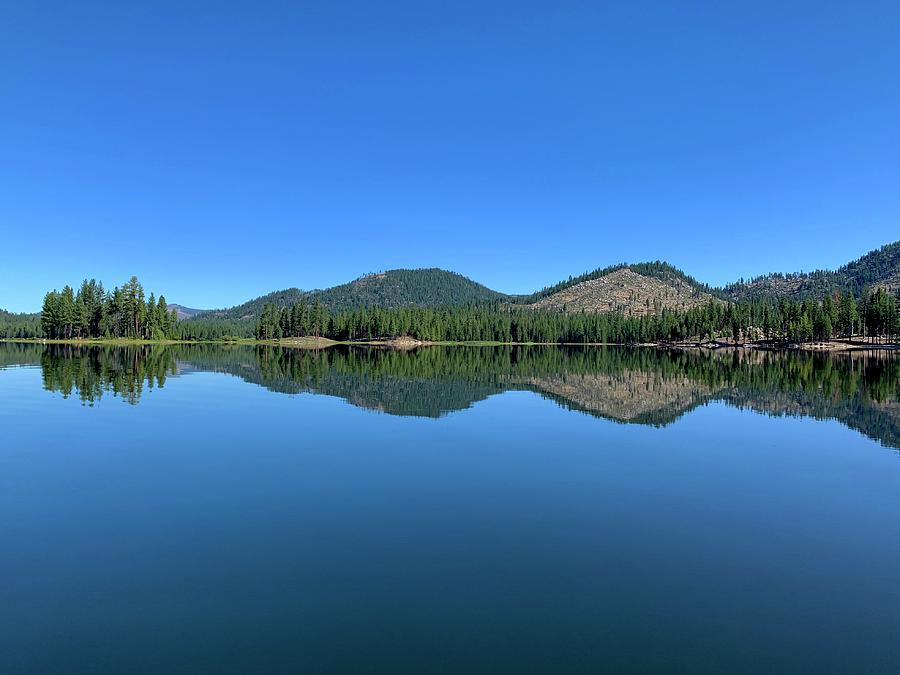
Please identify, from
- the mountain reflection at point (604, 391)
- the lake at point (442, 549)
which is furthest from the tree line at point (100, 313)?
the lake at point (442, 549)

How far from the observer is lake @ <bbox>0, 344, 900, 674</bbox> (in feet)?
27.7

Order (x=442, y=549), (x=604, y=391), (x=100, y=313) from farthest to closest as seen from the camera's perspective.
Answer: (x=100, y=313) → (x=604, y=391) → (x=442, y=549)

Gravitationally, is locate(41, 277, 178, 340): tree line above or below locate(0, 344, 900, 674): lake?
above

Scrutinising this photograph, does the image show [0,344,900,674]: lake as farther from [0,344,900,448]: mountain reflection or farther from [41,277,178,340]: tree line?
[41,277,178,340]: tree line

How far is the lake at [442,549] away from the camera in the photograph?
8.45 m

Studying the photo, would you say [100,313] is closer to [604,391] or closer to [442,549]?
[604,391]

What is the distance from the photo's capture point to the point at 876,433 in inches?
1142

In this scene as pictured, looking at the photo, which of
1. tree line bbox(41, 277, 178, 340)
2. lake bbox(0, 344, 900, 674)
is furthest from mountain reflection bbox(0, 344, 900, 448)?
tree line bbox(41, 277, 178, 340)

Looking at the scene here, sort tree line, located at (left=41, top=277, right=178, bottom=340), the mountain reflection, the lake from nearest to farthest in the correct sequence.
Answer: the lake < the mountain reflection < tree line, located at (left=41, top=277, right=178, bottom=340)

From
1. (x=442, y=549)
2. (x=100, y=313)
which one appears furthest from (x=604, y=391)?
(x=100, y=313)

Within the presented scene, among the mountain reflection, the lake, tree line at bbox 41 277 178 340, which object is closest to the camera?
the lake

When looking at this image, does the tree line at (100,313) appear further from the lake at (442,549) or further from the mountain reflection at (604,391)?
the lake at (442,549)

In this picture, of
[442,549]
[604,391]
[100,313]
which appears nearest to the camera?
[442,549]

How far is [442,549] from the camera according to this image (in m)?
12.2
